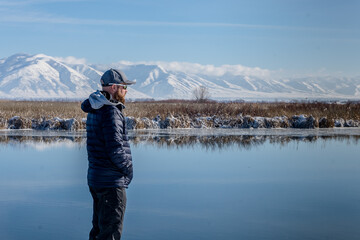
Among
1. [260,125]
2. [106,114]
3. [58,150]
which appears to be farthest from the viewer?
[260,125]

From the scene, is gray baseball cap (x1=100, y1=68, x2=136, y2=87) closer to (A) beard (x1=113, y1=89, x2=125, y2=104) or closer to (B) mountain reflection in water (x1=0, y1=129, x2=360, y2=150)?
(A) beard (x1=113, y1=89, x2=125, y2=104)

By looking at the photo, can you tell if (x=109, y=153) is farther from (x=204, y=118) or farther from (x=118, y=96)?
(x=204, y=118)

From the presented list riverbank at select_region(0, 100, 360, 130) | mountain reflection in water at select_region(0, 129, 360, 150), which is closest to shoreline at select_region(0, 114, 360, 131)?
riverbank at select_region(0, 100, 360, 130)

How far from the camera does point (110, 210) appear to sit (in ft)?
13.3

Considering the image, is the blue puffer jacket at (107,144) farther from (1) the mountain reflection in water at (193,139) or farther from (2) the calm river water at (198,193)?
(1) the mountain reflection in water at (193,139)

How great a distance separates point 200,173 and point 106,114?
489 cm

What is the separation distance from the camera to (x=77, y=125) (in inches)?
724

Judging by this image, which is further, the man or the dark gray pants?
the dark gray pants

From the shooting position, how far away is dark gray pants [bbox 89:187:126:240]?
13.2 ft

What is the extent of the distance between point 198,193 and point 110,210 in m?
3.06

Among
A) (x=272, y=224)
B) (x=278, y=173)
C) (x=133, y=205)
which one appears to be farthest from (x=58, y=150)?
(x=272, y=224)

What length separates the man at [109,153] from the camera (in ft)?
12.8

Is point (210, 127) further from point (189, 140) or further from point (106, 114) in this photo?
point (106, 114)

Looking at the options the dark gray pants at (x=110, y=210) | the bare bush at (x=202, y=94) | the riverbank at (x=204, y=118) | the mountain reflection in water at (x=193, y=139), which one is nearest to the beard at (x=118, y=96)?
the dark gray pants at (x=110, y=210)
